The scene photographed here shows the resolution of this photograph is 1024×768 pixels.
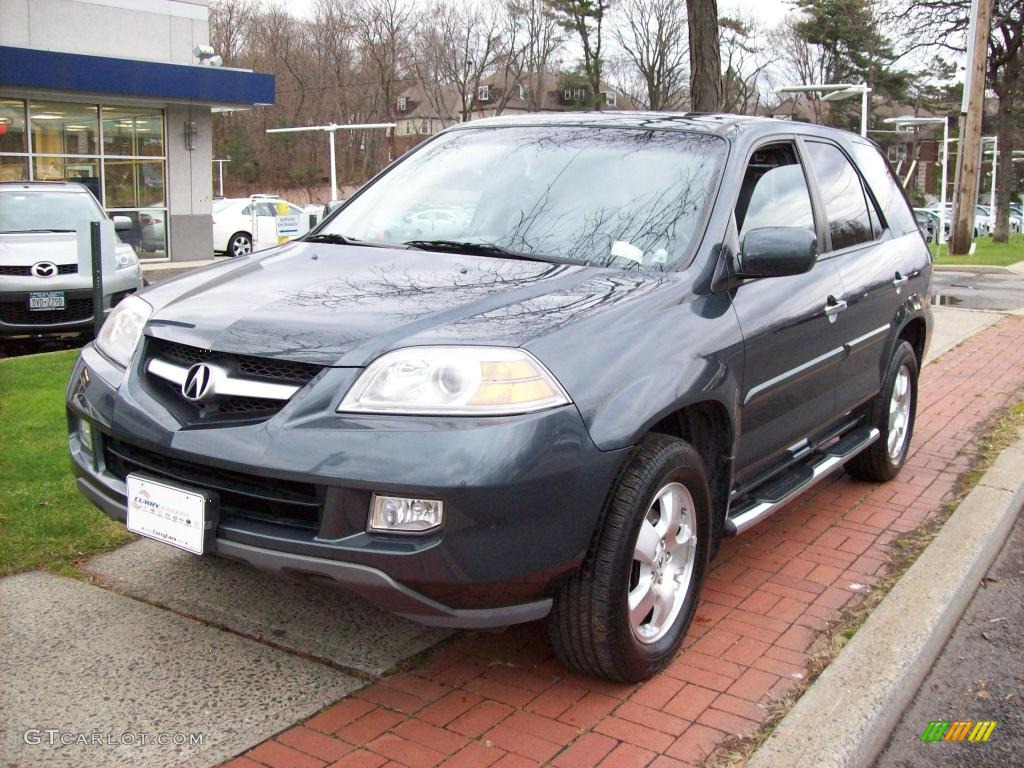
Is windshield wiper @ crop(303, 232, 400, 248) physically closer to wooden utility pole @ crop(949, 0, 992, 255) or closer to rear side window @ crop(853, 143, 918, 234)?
rear side window @ crop(853, 143, 918, 234)

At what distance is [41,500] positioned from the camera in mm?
4660

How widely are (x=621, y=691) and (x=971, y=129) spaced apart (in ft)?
78.8

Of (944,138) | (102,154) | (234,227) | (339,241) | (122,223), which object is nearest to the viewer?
(339,241)

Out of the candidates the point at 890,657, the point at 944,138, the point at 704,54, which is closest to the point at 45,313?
the point at 704,54

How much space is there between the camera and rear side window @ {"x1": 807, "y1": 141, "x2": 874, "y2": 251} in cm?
486

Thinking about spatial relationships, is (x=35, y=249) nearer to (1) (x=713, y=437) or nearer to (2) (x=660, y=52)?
(1) (x=713, y=437)

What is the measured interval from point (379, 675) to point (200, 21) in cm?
2136

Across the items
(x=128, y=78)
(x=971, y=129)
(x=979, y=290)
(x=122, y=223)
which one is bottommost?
(x=979, y=290)

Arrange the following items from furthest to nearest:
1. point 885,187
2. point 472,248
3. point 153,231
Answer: point 153,231 → point 885,187 → point 472,248

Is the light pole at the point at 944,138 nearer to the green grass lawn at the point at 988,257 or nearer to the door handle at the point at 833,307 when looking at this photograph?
the green grass lawn at the point at 988,257

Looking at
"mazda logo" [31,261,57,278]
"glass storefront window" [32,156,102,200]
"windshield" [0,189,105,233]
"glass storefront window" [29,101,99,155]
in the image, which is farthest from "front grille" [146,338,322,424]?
"glass storefront window" [29,101,99,155]

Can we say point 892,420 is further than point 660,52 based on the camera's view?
No

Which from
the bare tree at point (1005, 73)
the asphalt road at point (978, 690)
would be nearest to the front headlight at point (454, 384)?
the asphalt road at point (978, 690)

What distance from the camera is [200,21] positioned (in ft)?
72.3
